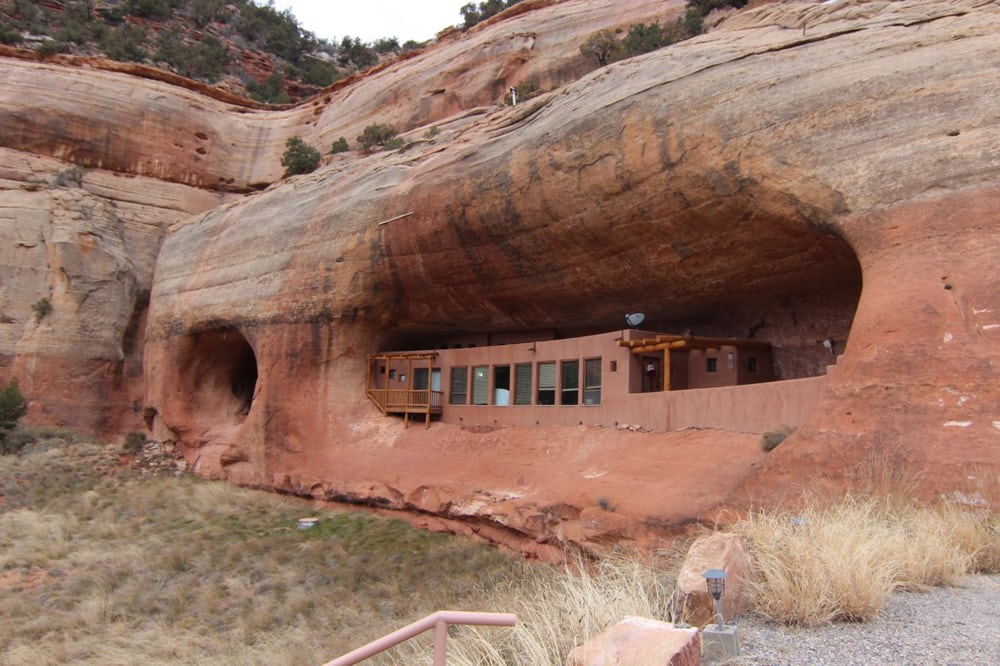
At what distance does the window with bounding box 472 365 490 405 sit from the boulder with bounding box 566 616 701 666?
1499 cm

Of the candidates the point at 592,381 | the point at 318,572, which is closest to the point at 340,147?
the point at 592,381

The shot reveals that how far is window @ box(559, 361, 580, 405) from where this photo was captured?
1719 centimetres

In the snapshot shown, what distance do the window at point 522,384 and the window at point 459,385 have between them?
1798 millimetres

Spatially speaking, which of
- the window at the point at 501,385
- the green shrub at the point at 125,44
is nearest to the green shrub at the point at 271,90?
the green shrub at the point at 125,44

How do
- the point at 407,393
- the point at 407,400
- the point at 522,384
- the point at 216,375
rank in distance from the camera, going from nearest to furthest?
the point at 522,384 → the point at 407,400 → the point at 407,393 → the point at 216,375

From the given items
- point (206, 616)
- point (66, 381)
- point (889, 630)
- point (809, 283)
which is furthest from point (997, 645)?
point (66, 381)

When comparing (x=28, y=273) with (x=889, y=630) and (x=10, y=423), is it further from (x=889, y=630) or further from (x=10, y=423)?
(x=889, y=630)

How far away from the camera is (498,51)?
3136 cm

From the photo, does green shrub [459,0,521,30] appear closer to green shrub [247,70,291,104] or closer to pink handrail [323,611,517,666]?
green shrub [247,70,291,104]

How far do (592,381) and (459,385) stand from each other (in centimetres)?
475

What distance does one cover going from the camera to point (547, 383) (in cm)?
1798

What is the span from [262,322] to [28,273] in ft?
38.4

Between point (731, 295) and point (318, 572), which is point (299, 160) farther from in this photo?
point (318, 572)

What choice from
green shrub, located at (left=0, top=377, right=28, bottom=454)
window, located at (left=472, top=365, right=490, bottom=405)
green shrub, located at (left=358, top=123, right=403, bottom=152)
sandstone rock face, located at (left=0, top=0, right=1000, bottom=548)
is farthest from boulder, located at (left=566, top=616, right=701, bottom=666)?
green shrub, located at (left=358, top=123, right=403, bottom=152)
